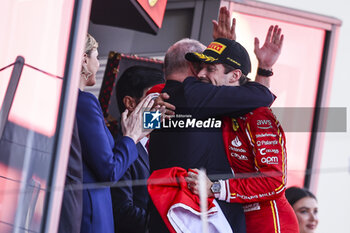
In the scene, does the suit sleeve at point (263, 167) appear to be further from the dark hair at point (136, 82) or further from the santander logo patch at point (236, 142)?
the dark hair at point (136, 82)

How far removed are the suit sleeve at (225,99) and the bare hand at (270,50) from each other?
5.3 inches

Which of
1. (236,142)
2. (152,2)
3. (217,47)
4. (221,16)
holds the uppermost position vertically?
(152,2)

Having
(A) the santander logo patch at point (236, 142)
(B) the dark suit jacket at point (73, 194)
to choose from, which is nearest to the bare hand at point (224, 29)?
(A) the santander logo patch at point (236, 142)

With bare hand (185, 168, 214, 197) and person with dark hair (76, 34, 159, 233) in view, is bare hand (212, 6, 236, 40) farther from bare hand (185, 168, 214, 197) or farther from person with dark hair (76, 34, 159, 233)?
bare hand (185, 168, 214, 197)

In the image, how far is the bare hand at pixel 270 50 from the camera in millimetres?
1612

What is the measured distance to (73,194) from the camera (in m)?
1.49

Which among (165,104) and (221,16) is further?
(221,16)

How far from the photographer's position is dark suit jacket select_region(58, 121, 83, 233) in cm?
147

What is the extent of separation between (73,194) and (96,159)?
0.34ft

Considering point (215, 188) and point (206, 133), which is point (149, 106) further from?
point (215, 188)

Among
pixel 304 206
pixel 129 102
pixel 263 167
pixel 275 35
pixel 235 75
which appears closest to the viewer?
pixel 263 167

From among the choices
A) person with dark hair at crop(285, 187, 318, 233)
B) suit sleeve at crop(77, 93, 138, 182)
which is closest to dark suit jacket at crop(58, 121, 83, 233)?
suit sleeve at crop(77, 93, 138, 182)

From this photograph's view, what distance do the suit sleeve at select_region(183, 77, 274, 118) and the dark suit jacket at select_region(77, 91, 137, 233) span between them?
22 centimetres

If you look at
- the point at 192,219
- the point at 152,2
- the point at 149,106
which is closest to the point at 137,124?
the point at 149,106
